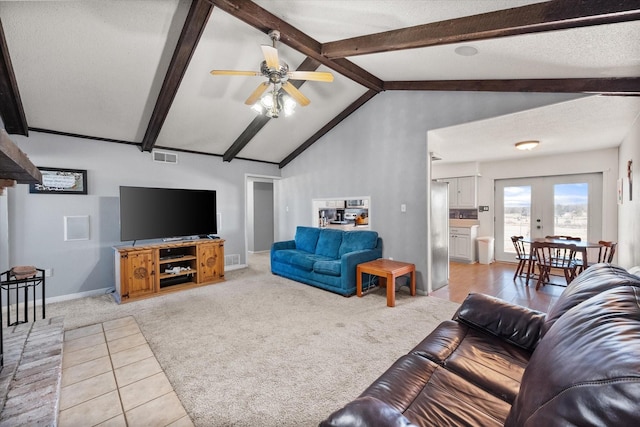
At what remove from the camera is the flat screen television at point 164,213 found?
164 inches

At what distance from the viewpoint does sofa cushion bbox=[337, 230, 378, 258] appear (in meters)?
4.54

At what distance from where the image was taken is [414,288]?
4.05 m

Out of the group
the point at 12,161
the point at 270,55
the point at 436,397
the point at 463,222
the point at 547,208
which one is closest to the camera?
the point at 12,161

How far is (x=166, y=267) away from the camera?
4688mm

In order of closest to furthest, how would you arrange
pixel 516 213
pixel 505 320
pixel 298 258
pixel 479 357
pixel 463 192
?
pixel 479 357 → pixel 505 320 → pixel 298 258 → pixel 516 213 → pixel 463 192

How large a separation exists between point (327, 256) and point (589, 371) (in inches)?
168

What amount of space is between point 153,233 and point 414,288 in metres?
4.15

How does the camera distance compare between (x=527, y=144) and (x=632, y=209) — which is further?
(x=527, y=144)

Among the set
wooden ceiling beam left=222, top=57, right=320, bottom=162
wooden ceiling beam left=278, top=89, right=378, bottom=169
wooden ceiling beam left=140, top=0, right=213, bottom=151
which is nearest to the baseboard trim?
wooden ceiling beam left=222, top=57, right=320, bottom=162

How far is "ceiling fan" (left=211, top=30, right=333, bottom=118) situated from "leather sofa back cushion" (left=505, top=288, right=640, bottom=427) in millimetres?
2568

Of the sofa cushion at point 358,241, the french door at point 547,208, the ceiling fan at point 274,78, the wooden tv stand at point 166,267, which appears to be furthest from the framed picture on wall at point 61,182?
the french door at point 547,208

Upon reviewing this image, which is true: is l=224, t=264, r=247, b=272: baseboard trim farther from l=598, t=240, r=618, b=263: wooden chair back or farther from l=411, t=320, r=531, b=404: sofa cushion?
l=598, t=240, r=618, b=263: wooden chair back

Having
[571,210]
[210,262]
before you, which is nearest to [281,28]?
[210,262]

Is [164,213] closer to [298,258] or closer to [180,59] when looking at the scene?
[298,258]
